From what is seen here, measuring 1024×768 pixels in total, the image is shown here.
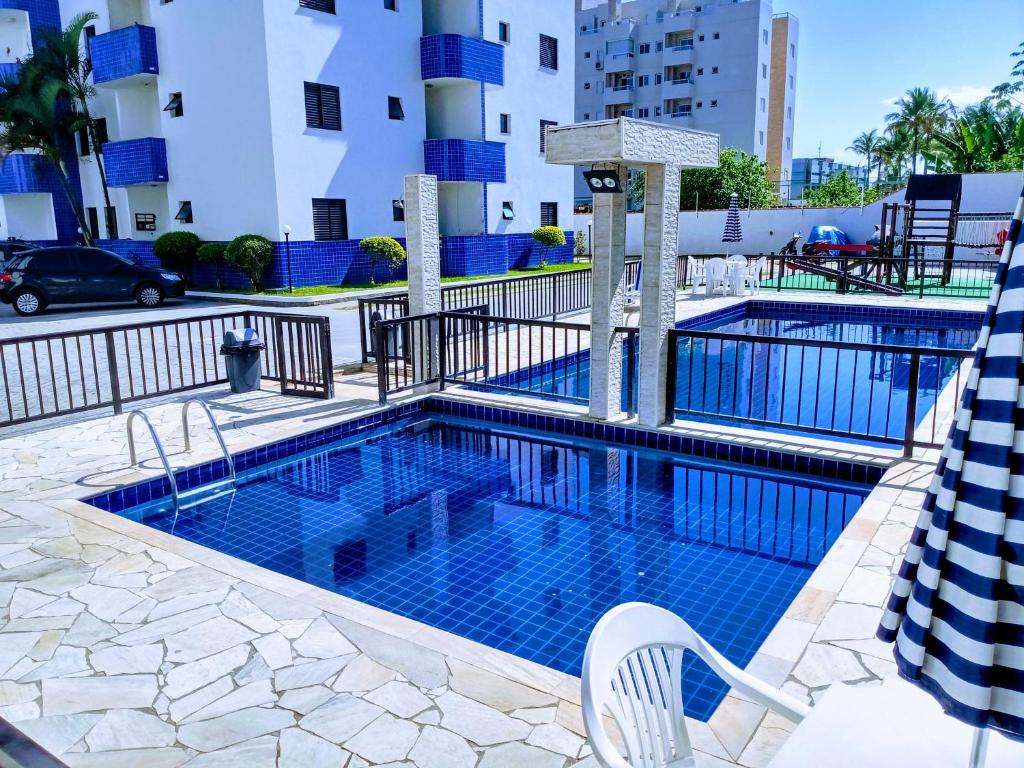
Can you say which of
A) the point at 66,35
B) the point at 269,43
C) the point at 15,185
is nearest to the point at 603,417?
the point at 269,43

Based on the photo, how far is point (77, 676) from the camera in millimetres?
3730

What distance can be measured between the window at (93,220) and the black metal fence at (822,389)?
77.9ft

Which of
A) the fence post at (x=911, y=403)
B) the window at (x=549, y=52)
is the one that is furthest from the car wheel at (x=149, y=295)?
the fence post at (x=911, y=403)

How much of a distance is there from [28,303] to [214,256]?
536 cm

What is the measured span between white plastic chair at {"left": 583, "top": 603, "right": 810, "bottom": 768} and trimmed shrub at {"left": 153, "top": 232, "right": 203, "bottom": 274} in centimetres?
2316

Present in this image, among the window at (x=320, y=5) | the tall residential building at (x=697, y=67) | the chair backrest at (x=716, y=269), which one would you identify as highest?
the tall residential building at (x=697, y=67)

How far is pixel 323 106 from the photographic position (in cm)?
2269

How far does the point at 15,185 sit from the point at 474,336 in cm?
2619

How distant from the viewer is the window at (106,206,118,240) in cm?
2678

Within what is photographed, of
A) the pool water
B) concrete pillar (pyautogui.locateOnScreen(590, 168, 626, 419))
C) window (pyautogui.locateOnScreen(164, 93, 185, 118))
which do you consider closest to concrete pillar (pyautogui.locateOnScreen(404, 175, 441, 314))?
the pool water

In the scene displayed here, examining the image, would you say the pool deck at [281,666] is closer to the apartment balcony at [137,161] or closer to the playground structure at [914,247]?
the playground structure at [914,247]

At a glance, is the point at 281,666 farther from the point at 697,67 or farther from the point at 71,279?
the point at 697,67

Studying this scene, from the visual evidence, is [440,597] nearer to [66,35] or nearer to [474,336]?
[474,336]

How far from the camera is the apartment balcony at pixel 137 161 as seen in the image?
23297 mm
